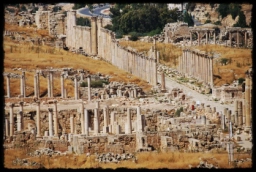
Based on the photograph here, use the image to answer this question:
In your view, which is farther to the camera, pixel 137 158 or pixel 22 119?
pixel 22 119

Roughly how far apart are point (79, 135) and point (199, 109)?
6933mm

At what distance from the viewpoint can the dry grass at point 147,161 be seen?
53.9 metres

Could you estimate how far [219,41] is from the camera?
300ft

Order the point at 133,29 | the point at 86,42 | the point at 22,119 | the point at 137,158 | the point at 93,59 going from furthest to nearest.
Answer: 1. the point at 133,29
2. the point at 86,42
3. the point at 93,59
4. the point at 22,119
5. the point at 137,158

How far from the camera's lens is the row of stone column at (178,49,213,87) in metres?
74.4

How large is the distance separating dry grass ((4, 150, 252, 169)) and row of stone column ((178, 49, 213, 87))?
Answer: 635 inches

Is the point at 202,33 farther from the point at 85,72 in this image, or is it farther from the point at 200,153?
the point at 200,153

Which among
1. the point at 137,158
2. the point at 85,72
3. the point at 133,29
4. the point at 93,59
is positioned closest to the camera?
the point at 137,158

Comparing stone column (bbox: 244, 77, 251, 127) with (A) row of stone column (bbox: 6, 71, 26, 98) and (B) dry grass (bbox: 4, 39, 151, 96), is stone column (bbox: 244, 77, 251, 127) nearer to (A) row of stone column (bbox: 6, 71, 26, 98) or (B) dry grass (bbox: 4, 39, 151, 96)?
(A) row of stone column (bbox: 6, 71, 26, 98)

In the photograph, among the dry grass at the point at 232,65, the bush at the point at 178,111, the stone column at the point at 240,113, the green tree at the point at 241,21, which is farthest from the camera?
the green tree at the point at 241,21

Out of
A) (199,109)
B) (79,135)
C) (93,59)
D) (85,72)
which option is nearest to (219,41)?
(93,59)

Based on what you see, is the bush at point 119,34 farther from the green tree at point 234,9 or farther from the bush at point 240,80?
the bush at point 240,80

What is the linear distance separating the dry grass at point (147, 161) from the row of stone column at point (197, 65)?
1614 centimetres

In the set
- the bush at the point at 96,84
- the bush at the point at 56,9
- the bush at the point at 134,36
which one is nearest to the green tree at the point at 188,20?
the bush at the point at 134,36
